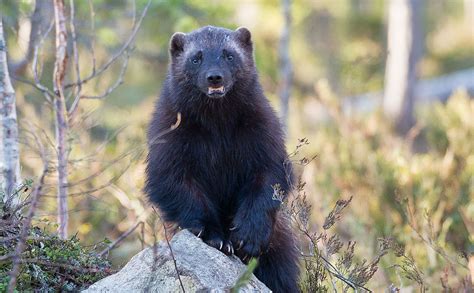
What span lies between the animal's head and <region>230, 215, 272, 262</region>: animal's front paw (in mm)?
811

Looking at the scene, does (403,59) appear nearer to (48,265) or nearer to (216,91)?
(216,91)

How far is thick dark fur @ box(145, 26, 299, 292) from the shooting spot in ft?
16.3

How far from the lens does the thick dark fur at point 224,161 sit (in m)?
4.95

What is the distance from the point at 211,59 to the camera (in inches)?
205

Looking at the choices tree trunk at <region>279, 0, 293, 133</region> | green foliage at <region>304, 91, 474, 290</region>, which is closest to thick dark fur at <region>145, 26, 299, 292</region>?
green foliage at <region>304, 91, 474, 290</region>

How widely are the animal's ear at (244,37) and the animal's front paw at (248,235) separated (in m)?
1.35

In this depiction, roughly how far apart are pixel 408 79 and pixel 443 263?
7816 mm

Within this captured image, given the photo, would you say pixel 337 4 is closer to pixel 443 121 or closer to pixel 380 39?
pixel 380 39

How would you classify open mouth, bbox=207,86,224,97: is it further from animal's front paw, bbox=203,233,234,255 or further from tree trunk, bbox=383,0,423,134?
tree trunk, bbox=383,0,423,134

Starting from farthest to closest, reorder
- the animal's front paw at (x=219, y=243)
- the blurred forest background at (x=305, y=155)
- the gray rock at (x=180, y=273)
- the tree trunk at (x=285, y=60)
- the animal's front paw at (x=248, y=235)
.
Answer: the tree trunk at (x=285, y=60) < the blurred forest background at (x=305, y=155) < the animal's front paw at (x=248, y=235) < the animal's front paw at (x=219, y=243) < the gray rock at (x=180, y=273)

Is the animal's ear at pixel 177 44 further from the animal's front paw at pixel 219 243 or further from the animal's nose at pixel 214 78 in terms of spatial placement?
the animal's front paw at pixel 219 243

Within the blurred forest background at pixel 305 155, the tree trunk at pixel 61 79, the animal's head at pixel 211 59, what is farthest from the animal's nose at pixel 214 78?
the tree trunk at pixel 61 79

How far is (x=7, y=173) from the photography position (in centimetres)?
510

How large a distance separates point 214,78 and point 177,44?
28.6 inches
